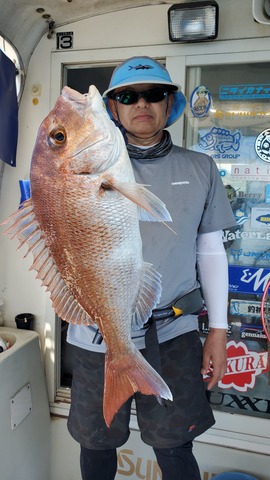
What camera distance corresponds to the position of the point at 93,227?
1.27 meters

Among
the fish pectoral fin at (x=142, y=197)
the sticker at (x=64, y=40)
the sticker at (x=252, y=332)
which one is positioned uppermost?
the sticker at (x=64, y=40)

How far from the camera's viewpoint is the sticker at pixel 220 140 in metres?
2.91

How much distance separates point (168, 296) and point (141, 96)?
3.14ft

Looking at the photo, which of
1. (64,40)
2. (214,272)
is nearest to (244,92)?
(64,40)

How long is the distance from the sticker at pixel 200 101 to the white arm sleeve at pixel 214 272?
1.36 metres

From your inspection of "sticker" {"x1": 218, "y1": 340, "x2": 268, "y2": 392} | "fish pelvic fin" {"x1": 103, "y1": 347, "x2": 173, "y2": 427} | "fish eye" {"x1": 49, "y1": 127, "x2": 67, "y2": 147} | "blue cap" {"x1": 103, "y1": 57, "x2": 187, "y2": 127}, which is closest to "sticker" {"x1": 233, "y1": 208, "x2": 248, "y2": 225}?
"sticker" {"x1": 218, "y1": 340, "x2": 268, "y2": 392}

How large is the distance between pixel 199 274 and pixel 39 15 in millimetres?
2309

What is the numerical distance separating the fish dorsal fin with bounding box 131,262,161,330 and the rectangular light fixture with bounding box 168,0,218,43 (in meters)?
2.00

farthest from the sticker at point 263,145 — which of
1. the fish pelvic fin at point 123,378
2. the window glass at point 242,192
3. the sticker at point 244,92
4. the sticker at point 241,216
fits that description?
the fish pelvic fin at point 123,378

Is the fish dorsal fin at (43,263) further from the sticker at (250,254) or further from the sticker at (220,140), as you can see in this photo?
the sticker at (220,140)

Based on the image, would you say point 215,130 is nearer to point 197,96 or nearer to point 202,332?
point 197,96

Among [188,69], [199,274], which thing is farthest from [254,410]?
[188,69]

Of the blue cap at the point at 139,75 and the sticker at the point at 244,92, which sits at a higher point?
the sticker at the point at 244,92

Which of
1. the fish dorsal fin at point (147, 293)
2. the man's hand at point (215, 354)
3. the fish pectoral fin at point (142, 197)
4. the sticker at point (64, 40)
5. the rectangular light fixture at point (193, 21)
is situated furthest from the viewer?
the sticker at point (64, 40)
